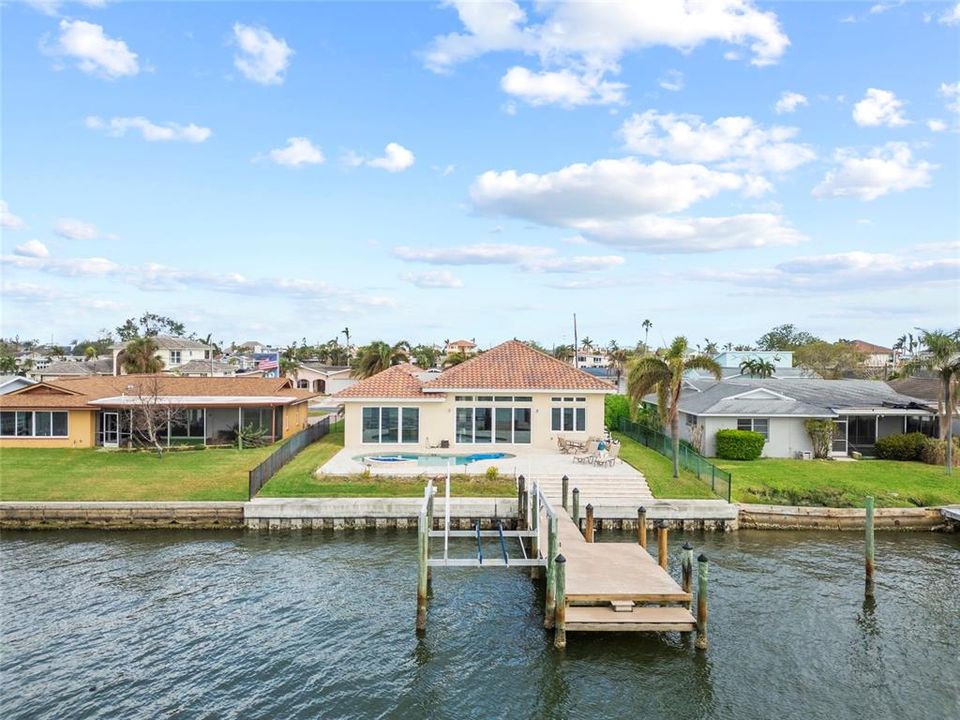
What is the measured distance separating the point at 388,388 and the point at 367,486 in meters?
9.12

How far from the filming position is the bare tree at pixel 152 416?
3203 cm

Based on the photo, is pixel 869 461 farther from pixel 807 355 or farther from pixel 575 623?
pixel 807 355

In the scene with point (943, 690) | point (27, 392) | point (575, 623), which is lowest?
point (943, 690)

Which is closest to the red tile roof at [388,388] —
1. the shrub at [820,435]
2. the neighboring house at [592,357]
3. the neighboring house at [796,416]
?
the neighboring house at [796,416]

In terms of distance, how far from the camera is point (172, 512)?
22.9m

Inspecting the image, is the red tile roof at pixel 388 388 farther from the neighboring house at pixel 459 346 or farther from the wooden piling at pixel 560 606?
the neighboring house at pixel 459 346

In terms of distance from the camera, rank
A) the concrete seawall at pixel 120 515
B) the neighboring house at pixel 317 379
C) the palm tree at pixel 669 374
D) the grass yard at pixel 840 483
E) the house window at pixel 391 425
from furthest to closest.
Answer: the neighboring house at pixel 317 379 < the house window at pixel 391 425 < the palm tree at pixel 669 374 < the grass yard at pixel 840 483 < the concrete seawall at pixel 120 515

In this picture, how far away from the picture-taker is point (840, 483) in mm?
26016

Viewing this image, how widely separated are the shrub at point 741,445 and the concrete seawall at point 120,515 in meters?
21.7

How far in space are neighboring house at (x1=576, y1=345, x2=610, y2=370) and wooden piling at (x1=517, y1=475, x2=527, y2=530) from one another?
115914mm

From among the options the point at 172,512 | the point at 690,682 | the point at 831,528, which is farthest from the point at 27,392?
the point at 831,528

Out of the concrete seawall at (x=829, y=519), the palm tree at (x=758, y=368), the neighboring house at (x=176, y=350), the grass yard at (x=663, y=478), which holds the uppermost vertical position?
the neighboring house at (x=176, y=350)

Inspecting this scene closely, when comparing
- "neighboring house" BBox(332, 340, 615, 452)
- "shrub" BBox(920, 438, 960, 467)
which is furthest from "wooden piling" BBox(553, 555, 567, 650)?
"shrub" BBox(920, 438, 960, 467)

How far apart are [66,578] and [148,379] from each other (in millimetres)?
22868
